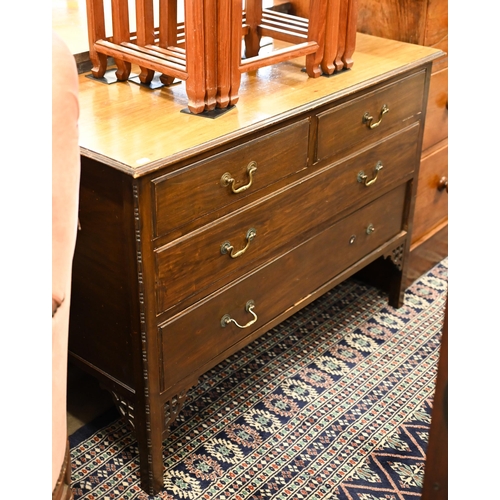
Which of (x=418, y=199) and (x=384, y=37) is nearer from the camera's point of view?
(x=384, y=37)

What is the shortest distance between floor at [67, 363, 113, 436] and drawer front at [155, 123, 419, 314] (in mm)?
574

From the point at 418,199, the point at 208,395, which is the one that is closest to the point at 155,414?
the point at 208,395

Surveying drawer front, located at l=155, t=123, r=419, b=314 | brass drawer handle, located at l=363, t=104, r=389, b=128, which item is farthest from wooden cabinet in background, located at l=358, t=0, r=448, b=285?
brass drawer handle, located at l=363, t=104, r=389, b=128

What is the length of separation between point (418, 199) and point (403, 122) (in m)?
0.48

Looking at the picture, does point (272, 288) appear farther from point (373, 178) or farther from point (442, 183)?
point (442, 183)

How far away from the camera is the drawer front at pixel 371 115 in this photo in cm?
190

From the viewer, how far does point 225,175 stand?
5.26 feet

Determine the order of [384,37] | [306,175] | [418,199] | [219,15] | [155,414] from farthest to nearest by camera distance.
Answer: [418,199] → [384,37] → [306,175] → [155,414] → [219,15]

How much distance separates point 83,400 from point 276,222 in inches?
31.0

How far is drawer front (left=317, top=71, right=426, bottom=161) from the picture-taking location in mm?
1900

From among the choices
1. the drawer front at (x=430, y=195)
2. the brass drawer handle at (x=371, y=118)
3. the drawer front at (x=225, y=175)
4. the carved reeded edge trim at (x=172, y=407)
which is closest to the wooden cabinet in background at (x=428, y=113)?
the drawer front at (x=430, y=195)

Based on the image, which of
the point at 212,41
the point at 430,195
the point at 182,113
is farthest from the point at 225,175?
the point at 430,195

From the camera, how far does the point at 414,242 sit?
2.71 meters

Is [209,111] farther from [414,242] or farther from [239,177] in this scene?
[414,242]
